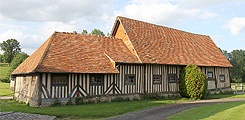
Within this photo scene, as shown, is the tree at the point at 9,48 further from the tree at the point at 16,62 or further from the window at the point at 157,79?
the window at the point at 157,79

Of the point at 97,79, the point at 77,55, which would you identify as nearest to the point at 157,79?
the point at 97,79

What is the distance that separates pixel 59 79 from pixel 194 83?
37.2ft

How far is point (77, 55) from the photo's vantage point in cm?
1509

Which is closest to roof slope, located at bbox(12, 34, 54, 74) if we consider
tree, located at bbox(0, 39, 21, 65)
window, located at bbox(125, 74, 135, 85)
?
window, located at bbox(125, 74, 135, 85)

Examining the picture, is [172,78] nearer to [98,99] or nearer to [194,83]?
[194,83]

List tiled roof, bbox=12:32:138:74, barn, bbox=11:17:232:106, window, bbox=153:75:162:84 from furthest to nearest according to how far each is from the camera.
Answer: window, bbox=153:75:162:84 → tiled roof, bbox=12:32:138:74 → barn, bbox=11:17:232:106

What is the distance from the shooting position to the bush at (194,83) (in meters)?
16.0

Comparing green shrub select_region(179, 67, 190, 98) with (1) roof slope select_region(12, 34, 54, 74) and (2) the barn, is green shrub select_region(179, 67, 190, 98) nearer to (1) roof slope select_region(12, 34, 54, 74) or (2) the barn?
(2) the barn

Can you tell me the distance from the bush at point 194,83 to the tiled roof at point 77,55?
519cm

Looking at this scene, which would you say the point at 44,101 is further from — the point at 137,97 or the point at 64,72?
the point at 137,97

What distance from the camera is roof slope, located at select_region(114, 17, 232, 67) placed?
1792 cm

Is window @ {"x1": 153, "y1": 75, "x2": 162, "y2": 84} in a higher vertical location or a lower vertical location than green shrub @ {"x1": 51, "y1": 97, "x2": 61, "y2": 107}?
higher

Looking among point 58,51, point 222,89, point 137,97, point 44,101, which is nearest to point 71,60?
point 58,51

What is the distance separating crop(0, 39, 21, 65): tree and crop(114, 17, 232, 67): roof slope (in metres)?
60.9
